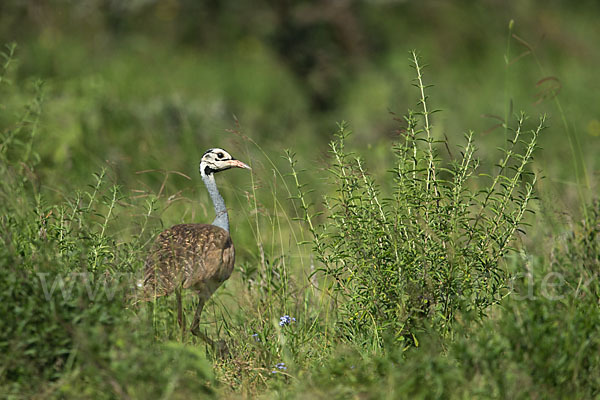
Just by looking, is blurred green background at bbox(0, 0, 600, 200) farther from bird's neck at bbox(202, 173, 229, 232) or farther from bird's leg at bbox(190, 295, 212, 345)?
bird's leg at bbox(190, 295, 212, 345)

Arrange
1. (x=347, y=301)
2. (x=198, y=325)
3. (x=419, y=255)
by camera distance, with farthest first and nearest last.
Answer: (x=198, y=325) → (x=347, y=301) → (x=419, y=255)

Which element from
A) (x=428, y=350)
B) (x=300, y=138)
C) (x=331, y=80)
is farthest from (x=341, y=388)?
(x=331, y=80)

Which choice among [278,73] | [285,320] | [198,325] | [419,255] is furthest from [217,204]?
[278,73]

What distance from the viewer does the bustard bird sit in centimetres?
410

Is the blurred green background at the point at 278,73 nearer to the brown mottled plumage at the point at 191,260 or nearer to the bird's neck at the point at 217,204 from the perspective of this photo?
the bird's neck at the point at 217,204

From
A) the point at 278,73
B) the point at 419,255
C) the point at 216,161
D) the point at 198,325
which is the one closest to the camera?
the point at 419,255

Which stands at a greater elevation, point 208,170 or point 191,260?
point 208,170

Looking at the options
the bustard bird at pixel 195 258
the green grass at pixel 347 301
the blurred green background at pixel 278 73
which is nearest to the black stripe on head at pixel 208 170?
the bustard bird at pixel 195 258

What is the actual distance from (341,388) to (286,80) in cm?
822

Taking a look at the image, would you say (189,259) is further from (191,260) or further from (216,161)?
(216,161)

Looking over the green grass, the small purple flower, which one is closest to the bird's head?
the green grass

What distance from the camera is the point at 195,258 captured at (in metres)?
4.26

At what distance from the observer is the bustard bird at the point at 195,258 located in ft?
13.4

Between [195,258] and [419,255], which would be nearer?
[419,255]
